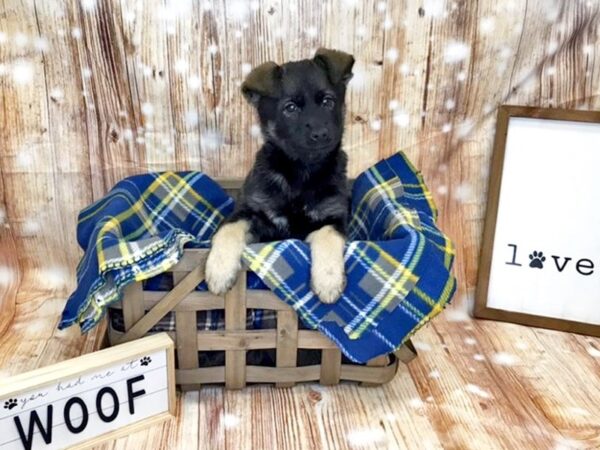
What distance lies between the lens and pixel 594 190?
5.74ft

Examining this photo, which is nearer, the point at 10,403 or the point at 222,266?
the point at 10,403

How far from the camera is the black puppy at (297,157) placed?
4.87 feet

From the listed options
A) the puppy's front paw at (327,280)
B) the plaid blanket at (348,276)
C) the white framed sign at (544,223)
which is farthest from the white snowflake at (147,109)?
the white framed sign at (544,223)

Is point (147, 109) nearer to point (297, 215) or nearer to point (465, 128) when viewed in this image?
point (297, 215)

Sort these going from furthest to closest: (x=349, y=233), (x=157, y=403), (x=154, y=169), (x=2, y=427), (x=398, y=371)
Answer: (x=154, y=169) < (x=349, y=233) < (x=398, y=371) < (x=157, y=403) < (x=2, y=427)

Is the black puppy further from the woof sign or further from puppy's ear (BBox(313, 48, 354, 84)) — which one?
the woof sign

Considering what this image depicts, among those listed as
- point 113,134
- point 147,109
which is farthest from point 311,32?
point 113,134

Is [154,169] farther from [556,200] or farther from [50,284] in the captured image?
[556,200]

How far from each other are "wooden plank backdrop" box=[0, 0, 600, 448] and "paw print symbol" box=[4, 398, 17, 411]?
50 cm

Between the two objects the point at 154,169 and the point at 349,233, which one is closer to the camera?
the point at 349,233

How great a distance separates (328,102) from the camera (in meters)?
1.54

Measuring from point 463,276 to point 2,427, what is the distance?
53.9 inches

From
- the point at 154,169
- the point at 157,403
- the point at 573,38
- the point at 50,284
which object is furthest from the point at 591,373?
the point at 50,284

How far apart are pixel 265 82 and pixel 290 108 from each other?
9cm
